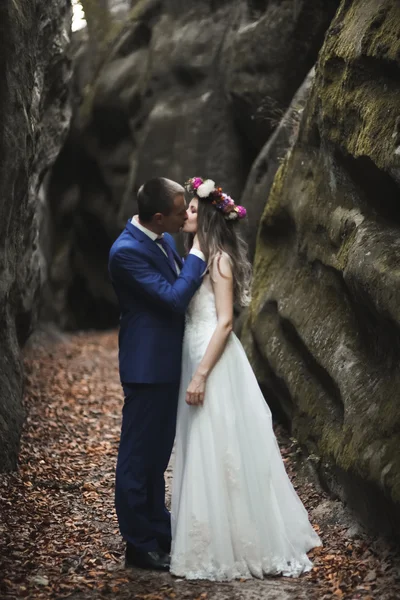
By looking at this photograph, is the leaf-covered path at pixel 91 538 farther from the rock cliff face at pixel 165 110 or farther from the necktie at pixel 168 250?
the rock cliff face at pixel 165 110

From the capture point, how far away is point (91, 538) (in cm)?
634

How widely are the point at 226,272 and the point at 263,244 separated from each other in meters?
4.38

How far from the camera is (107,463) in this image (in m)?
8.58

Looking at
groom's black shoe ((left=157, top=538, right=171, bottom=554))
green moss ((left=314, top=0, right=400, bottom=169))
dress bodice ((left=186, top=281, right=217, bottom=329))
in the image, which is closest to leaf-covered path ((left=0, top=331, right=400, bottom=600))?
groom's black shoe ((left=157, top=538, right=171, bottom=554))

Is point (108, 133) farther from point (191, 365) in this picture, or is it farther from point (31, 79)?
point (191, 365)

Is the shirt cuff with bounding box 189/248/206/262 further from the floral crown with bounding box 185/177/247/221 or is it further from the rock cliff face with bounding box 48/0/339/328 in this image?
the rock cliff face with bounding box 48/0/339/328

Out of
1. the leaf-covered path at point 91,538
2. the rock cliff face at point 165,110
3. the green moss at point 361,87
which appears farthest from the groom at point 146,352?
the rock cliff face at point 165,110

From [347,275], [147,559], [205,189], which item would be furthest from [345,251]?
[147,559]

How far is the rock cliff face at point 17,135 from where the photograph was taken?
23.9 feet

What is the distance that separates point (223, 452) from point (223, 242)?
61.6 inches

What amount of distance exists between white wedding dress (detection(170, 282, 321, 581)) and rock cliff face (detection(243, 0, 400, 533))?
72 centimetres

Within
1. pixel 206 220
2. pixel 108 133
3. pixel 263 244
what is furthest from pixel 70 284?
pixel 206 220

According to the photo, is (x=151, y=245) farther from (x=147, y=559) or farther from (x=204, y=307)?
(x=147, y=559)

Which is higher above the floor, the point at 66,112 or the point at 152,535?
the point at 66,112
